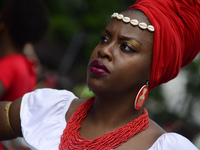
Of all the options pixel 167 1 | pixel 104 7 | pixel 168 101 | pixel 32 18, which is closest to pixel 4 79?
pixel 32 18

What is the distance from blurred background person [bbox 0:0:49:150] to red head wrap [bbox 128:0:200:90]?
1.48 meters

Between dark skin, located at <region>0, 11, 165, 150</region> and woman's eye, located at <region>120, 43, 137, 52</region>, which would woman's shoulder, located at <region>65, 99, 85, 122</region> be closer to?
dark skin, located at <region>0, 11, 165, 150</region>

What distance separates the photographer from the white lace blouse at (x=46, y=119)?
1.82 metres

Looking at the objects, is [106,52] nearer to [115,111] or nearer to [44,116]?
[115,111]

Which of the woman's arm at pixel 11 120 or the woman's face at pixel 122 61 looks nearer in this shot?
the woman's face at pixel 122 61

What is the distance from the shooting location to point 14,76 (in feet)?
9.46

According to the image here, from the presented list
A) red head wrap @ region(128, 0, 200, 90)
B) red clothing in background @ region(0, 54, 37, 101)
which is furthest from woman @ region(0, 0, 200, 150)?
red clothing in background @ region(0, 54, 37, 101)

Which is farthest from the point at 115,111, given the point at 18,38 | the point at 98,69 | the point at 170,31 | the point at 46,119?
the point at 18,38

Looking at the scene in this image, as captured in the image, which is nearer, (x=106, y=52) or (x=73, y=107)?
(x=106, y=52)

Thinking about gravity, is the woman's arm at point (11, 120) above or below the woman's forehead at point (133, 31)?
below

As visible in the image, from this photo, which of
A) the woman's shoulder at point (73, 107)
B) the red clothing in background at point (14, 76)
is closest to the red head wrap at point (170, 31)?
the woman's shoulder at point (73, 107)

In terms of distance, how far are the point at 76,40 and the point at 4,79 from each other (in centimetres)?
776

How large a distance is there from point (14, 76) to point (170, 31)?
5.36 feet

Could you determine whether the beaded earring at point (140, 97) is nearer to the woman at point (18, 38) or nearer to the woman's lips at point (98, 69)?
the woman's lips at point (98, 69)
